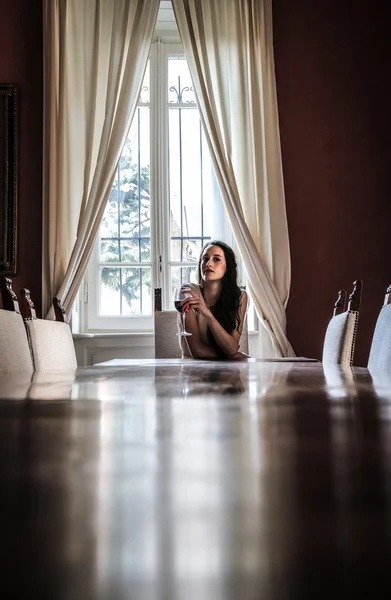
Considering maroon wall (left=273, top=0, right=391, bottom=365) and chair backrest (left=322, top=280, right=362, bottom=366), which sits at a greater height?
maroon wall (left=273, top=0, right=391, bottom=365)

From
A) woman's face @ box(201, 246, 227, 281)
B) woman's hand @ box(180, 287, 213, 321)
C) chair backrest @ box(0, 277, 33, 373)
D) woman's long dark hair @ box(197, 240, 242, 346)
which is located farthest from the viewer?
woman's face @ box(201, 246, 227, 281)

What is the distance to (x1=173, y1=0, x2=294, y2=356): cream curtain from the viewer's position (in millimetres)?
3770

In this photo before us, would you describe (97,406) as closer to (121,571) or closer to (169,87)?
(121,571)

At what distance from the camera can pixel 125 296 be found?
13.0 feet

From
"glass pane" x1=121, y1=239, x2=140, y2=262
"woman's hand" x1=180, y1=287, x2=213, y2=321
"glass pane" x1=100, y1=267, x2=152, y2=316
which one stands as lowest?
"woman's hand" x1=180, y1=287, x2=213, y2=321

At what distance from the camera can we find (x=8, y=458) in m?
0.15

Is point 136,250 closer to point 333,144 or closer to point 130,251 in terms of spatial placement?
point 130,251

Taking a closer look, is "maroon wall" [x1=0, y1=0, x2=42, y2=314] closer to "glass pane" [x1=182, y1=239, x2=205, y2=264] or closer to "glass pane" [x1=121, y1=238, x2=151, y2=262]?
"glass pane" [x1=121, y1=238, x2=151, y2=262]

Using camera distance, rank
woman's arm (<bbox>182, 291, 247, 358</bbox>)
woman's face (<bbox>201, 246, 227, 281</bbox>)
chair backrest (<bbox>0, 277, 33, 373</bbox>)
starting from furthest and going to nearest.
Answer: woman's face (<bbox>201, 246, 227, 281</bbox>)
woman's arm (<bbox>182, 291, 247, 358</bbox>)
chair backrest (<bbox>0, 277, 33, 373</bbox>)

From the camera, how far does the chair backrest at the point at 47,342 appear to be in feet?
6.75

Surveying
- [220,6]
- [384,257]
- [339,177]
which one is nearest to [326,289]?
[384,257]

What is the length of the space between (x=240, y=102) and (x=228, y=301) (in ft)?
5.04

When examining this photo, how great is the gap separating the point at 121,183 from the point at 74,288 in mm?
853

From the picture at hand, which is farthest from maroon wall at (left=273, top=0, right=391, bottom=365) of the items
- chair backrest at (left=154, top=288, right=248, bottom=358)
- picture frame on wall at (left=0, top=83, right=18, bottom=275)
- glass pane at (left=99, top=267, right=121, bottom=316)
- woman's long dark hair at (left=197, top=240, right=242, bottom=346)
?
picture frame on wall at (left=0, top=83, right=18, bottom=275)
